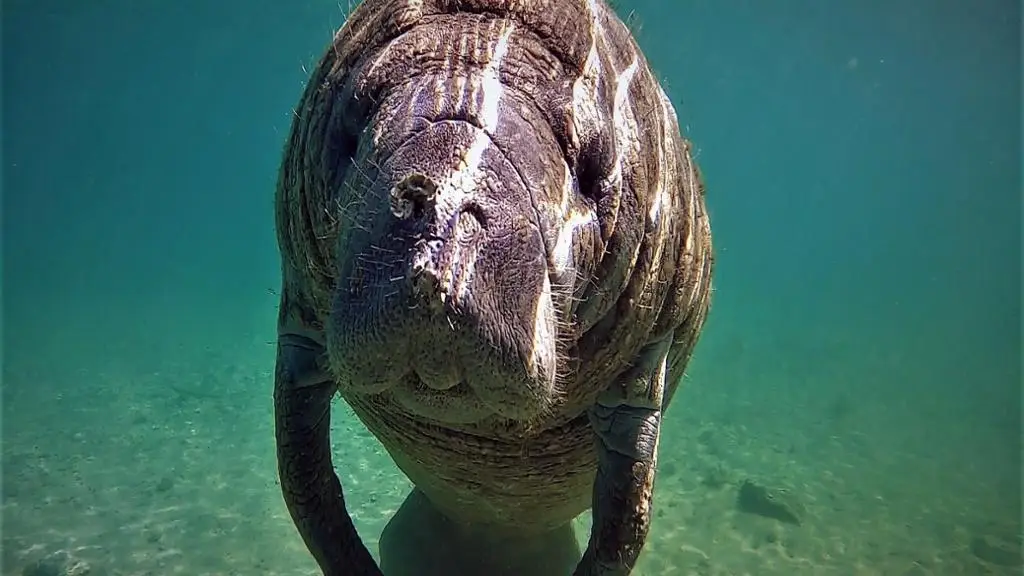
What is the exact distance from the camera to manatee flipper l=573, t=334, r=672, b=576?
8.79 feet

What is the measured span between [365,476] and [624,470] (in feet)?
27.0

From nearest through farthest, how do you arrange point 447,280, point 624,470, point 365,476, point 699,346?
point 447,280
point 624,470
point 365,476
point 699,346

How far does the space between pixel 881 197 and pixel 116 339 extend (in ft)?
417

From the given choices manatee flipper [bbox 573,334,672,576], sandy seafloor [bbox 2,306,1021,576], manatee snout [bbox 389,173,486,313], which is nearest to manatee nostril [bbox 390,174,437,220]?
manatee snout [bbox 389,173,486,313]

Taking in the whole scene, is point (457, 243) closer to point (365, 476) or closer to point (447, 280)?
point (447, 280)

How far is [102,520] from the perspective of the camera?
28.8 ft

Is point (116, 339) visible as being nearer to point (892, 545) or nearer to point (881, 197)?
point (892, 545)

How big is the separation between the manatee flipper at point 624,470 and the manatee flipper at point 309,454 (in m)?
0.95

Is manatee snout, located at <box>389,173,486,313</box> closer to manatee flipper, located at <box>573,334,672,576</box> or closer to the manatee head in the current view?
the manatee head

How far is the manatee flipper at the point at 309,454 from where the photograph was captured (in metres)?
2.75

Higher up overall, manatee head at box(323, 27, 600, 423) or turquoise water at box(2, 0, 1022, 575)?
turquoise water at box(2, 0, 1022, 575)

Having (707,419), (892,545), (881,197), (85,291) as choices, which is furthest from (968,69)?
(881,197)

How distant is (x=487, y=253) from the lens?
1.30 meters

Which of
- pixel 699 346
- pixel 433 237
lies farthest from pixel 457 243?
pixel 699 346
